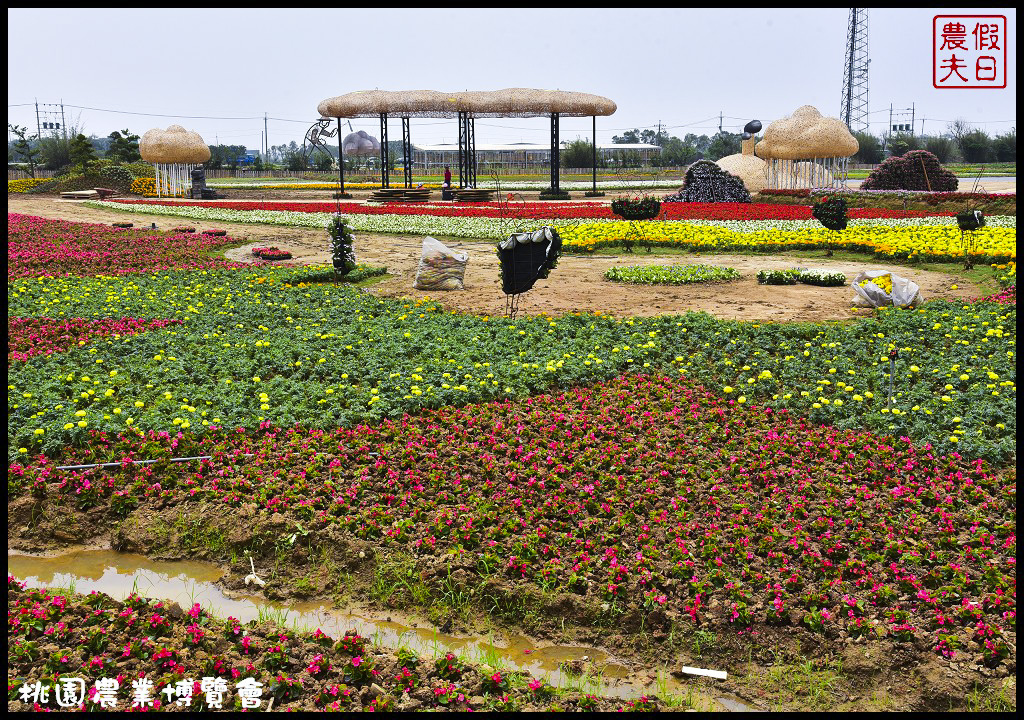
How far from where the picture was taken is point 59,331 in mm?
8898

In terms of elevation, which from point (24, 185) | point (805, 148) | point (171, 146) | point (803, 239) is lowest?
point (803, 239)

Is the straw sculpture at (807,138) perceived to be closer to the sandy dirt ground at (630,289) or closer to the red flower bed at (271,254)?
the sandy dirt ground at (630,289)

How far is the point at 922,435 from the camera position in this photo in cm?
583

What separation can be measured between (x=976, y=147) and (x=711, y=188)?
46.1m

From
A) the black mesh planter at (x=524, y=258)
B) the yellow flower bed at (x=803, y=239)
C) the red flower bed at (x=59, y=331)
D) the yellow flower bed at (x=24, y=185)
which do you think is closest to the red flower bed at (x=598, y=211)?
the yellow flower bed at (x=803, y=239)

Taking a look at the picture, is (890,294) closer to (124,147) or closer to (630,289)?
(630,289)

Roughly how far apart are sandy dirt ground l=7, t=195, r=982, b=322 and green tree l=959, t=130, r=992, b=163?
56.4 meters

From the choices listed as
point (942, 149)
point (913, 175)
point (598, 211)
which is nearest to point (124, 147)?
point (598, 211)

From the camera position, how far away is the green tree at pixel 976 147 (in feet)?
200

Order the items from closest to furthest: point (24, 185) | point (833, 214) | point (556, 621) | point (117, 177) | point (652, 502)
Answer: point (556, 621), point (652, 502), point (833, 214), point (24, 185), point (117, 177)

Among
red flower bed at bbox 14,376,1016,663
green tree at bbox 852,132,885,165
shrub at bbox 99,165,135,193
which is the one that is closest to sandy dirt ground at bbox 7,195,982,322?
red flower bed at bbox 14,376,1016,663

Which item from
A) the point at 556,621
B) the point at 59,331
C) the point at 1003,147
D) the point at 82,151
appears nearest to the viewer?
the point at 556,621

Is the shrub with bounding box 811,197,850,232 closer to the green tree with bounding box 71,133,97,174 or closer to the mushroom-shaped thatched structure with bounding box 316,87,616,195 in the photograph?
the mushroom-shaped thatched structure with bounding box 316,87,616,195

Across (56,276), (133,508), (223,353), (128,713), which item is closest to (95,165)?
(56,276)
